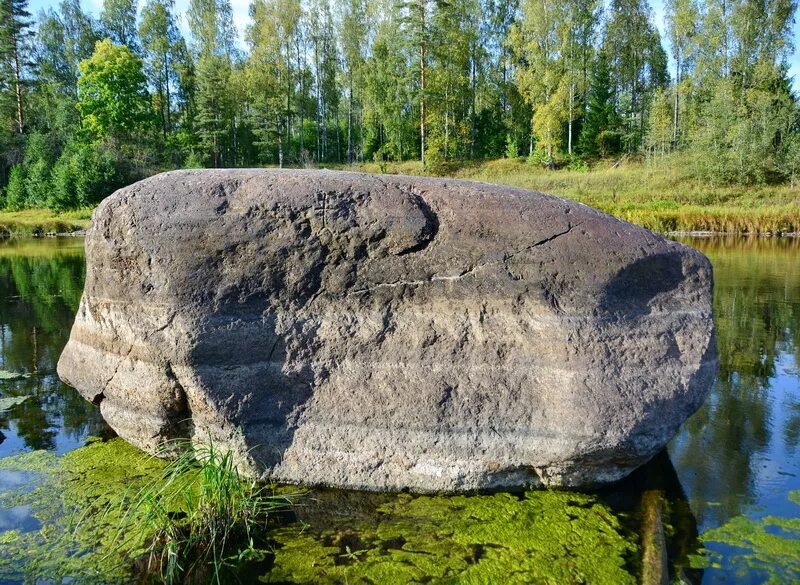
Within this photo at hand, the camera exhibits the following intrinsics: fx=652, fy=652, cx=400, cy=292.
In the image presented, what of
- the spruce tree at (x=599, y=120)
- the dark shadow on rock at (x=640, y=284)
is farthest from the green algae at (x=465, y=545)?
the spruce tree at (x=599, y=120)

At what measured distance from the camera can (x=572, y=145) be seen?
137 feet

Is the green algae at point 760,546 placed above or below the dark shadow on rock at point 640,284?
below

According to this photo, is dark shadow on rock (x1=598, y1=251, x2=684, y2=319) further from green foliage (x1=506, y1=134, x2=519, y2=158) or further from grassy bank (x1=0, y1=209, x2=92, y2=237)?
green foliage (x1=506, y1=134, x2=519, y2=158)

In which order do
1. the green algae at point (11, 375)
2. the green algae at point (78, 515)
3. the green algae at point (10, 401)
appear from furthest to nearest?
the green algae at point (11, 375)
the green algae at point (10, 401)
the green algae at point (78, 515)

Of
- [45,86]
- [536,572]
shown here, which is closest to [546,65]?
[45,86]

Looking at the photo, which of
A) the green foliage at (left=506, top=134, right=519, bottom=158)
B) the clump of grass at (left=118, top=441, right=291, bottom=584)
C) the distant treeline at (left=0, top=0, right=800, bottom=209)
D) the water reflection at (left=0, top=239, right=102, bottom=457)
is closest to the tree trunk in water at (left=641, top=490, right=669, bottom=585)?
the clump of grass at (left=118, top=441, right=291, bottom=584)

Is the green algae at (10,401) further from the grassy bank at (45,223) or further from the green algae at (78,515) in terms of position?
the grassy bank at (45,223)

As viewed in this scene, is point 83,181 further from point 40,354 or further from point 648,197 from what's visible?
point 40,354

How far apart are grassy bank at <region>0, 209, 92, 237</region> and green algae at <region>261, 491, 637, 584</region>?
32.6m

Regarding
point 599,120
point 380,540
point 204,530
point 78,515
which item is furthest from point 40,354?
point 599,120

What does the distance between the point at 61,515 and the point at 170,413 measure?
97cm

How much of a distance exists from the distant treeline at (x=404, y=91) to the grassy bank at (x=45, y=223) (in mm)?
992

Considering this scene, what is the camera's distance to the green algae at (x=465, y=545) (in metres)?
3.62

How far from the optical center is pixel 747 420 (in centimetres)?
623
